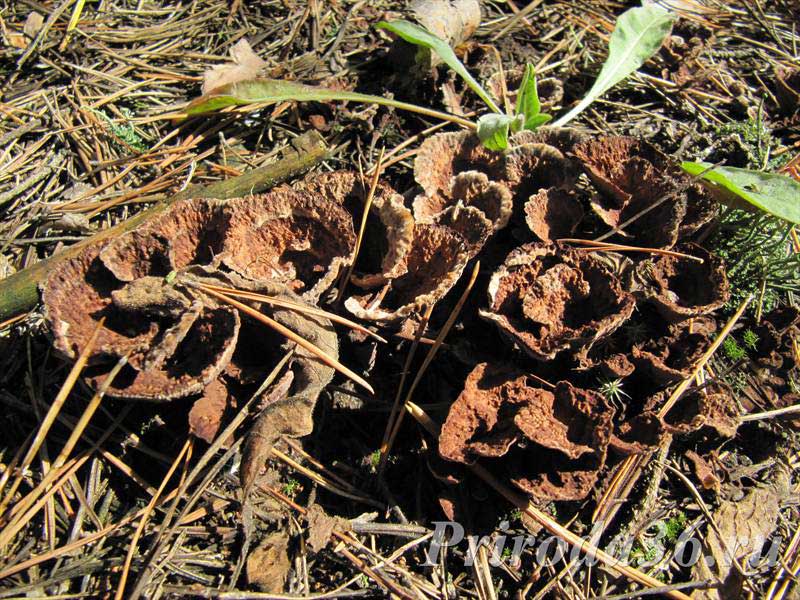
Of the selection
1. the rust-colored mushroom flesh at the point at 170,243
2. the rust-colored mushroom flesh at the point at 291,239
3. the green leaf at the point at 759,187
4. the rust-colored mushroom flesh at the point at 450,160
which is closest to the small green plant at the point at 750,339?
the green leaf at the point at 759,187

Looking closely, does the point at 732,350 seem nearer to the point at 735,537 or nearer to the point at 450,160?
the point at 735,537

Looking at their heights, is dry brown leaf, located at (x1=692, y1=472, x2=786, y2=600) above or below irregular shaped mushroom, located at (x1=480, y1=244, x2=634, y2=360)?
below

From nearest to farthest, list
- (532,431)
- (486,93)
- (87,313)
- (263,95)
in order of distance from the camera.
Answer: (532,431) → (87,313) → (263,95) → (486,93)

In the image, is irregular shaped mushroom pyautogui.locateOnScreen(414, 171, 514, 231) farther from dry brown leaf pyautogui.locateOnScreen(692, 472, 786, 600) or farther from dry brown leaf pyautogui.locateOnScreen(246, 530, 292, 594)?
dry brown leaf pyautogui.locateOnScreen(692, 472, 786, 600)

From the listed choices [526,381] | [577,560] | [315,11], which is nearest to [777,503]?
[577,560]

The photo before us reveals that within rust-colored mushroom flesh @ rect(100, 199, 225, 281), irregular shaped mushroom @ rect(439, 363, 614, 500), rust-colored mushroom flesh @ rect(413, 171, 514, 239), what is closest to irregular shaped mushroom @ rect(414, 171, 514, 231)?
rust-colored mushroom flesh @ rect(413, 171, 514, 239)

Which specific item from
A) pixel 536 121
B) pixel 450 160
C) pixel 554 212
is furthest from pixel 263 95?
pixel 554 212

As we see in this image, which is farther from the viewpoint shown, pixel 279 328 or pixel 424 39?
pixel 424 39
